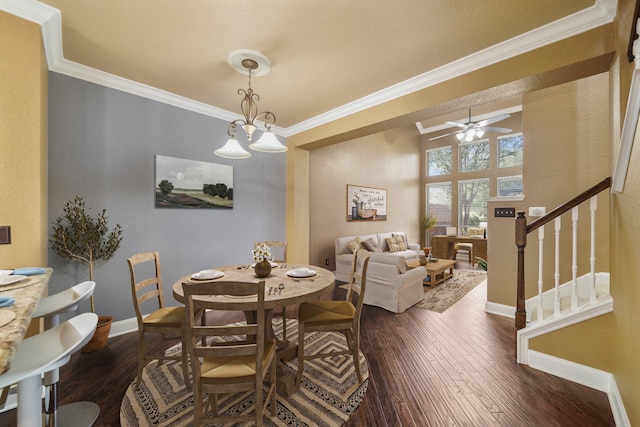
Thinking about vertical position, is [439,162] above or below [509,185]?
above

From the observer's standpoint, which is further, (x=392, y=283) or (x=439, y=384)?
(x=392, y=283)

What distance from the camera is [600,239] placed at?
264cm

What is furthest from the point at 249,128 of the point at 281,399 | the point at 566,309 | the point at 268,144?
the point at 566,309

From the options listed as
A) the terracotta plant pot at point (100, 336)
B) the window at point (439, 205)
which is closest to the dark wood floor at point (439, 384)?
the terracotta plant pot at point (100, 336)

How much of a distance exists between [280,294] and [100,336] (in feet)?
6.63

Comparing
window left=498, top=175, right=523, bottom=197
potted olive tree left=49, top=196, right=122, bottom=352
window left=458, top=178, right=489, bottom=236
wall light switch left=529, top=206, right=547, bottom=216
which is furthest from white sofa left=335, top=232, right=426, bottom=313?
window left=498, top=175, right=523, bottom=197

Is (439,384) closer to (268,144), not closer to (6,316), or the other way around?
(268,144)

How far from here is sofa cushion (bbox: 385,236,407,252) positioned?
600 cm

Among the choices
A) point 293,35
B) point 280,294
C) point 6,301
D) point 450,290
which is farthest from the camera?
point 450,290

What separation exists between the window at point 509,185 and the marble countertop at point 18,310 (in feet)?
27.1

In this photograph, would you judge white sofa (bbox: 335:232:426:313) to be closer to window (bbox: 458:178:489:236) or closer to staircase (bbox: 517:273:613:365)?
staircase (bbox: 517:273:613:365)

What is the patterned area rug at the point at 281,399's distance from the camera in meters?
1.65

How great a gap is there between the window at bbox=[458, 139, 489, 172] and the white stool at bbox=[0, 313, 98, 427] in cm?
842

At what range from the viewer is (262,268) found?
216 cm
